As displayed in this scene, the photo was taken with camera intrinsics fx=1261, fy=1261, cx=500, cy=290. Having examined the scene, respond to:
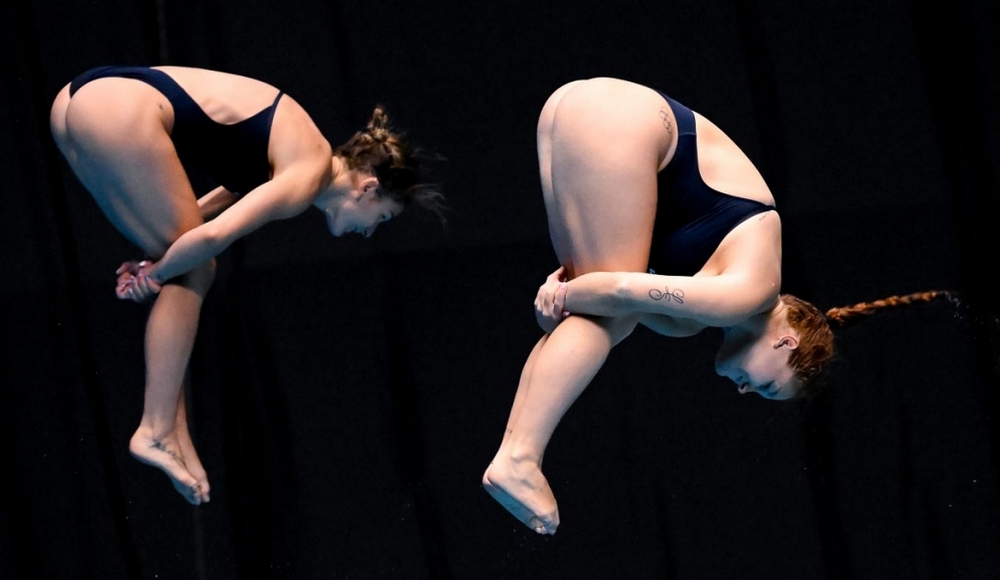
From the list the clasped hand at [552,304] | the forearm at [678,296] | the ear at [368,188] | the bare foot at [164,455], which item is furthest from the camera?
the ear at [368,188]

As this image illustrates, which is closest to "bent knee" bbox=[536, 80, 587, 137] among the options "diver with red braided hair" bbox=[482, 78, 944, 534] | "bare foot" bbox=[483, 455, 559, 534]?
"diver with red braided hair" bbox=[482, 78, 944, 534]

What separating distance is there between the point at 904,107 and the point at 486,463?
1.63 meters

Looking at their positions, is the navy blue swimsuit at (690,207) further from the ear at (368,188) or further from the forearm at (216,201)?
the forearm at (216,201)

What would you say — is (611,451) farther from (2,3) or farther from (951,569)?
(2,3)

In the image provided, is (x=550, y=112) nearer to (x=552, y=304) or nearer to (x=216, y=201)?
(x=552, y=304)

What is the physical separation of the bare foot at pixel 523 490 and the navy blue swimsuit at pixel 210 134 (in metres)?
1.03

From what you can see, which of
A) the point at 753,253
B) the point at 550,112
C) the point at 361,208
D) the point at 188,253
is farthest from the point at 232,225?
the point at 753,253

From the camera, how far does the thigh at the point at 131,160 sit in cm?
275

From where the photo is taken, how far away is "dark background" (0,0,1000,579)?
3.67 meters

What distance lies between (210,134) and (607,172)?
103cm

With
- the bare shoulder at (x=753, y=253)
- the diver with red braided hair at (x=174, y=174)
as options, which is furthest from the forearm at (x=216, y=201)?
the bare shoulder at (x=753, y=253)

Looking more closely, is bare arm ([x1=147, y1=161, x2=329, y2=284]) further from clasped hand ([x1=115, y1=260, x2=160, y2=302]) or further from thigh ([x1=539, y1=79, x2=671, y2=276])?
thigh ([x1=539, y1=79, x2=671, y2=276])

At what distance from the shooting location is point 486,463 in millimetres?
3887

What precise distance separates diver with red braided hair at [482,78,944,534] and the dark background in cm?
117
